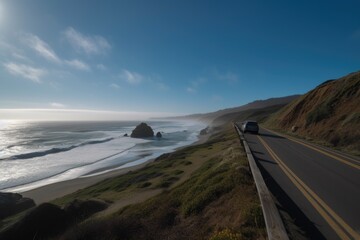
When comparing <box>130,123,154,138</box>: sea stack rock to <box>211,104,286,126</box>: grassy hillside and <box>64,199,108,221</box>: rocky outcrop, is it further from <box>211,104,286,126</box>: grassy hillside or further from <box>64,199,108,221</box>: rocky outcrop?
<box>64,199,108,221</box>: rocky outcrop

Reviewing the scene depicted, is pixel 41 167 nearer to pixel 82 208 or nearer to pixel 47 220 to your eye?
pixel 82 208

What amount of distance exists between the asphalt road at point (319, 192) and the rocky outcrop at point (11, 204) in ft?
55.2

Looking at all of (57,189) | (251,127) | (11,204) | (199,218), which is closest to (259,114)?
(251,127)

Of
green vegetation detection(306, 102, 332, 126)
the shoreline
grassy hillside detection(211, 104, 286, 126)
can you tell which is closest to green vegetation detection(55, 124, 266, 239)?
the shoreline

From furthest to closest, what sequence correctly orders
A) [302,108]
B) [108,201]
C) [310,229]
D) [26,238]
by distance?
1. [302,108]
2. [108,201]
3. [26,238]
4. [310,229]

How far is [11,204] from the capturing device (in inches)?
699

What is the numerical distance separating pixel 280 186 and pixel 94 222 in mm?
6127

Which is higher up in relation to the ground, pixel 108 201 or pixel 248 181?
pixel 248 181

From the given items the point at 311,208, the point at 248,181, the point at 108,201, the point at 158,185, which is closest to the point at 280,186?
the point at 248,181

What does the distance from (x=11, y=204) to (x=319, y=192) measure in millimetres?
19410

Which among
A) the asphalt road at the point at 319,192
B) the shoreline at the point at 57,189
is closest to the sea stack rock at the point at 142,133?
the shoreline at the point at 57,189

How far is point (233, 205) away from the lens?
697 cm

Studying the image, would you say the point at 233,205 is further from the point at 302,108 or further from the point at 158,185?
the point at 302,108

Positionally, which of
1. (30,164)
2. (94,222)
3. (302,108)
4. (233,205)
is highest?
(302,108)
